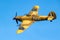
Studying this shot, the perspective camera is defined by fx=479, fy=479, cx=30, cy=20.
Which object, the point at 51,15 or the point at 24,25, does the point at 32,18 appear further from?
the point at 51,15

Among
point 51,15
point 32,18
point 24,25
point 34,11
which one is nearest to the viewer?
point 24,25

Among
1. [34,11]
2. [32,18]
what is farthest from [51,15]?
[34,11]

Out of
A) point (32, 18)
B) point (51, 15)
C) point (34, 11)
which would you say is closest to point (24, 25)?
point (32, 18)

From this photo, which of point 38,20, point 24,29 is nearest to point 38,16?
point 38,20

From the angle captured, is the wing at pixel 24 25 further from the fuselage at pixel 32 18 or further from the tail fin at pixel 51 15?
the tail fin at pixel 51 15

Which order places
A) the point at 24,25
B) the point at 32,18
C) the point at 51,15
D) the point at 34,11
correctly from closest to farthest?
the point at 24,25 → the point at 32,18 → the point at 51,15 → the point at 34,11

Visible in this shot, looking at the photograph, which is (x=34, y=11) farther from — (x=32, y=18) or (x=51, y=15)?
(x=51, y=15)

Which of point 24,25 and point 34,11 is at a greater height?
point 34,11

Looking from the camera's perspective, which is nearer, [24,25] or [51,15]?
[24,25]

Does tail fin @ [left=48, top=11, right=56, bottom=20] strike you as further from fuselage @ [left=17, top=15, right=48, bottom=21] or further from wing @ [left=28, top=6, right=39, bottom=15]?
wing @ [left=28, top=6, right=39, bottom=15]

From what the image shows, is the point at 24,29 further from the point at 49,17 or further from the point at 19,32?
the point at 49,17

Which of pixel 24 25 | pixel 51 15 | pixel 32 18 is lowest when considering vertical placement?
pixel 24 25

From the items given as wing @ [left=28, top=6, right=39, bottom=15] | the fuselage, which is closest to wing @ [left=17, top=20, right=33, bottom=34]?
the fuselage

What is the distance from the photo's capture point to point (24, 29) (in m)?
147
